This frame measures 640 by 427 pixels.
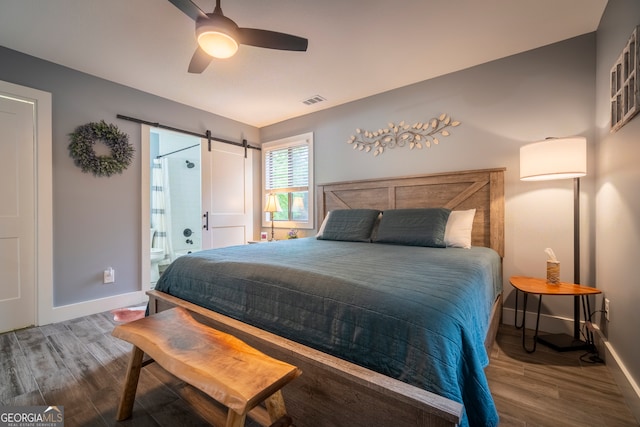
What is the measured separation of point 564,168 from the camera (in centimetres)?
196

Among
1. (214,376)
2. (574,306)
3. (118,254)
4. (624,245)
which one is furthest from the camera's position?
(118,254)

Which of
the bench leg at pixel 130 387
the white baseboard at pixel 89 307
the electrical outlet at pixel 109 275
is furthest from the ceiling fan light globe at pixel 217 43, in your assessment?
the white baseboard at pixel 89 307

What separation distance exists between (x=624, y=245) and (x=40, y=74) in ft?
15.4

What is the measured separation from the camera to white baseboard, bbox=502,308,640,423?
54.9 inches

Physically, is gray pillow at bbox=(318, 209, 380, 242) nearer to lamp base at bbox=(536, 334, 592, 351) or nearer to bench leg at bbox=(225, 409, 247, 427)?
lamp base at bbox=(536, 334, 592, 351)

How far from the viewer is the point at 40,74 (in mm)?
2561

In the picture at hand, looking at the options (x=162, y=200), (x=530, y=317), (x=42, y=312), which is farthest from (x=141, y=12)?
(x=530, y=317)

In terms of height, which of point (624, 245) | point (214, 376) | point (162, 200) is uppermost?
point (162, 200)

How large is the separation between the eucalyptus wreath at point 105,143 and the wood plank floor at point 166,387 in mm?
1660

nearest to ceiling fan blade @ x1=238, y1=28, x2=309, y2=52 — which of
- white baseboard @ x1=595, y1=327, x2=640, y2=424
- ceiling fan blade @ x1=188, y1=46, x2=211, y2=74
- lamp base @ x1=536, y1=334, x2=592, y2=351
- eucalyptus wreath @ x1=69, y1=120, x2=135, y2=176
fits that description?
ceiling fan blade @ x1=188, y1=46, x2=211, y2=74

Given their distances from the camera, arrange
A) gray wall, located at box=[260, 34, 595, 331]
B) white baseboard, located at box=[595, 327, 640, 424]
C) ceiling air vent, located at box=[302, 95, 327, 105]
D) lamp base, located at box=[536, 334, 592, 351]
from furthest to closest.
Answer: ceiling air vent, located at box=[302, 95, 327, 105]
gray wall, located at box=[260, 34, 595, 331]
lamp base, located at box=[536, 334, 592, 351]
white baseboard, located at box=[595, 327, 640, 424]

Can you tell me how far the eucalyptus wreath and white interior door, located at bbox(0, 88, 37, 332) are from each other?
314 millimetres

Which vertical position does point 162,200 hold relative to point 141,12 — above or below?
below

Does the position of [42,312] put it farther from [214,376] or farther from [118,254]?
[214,376]
